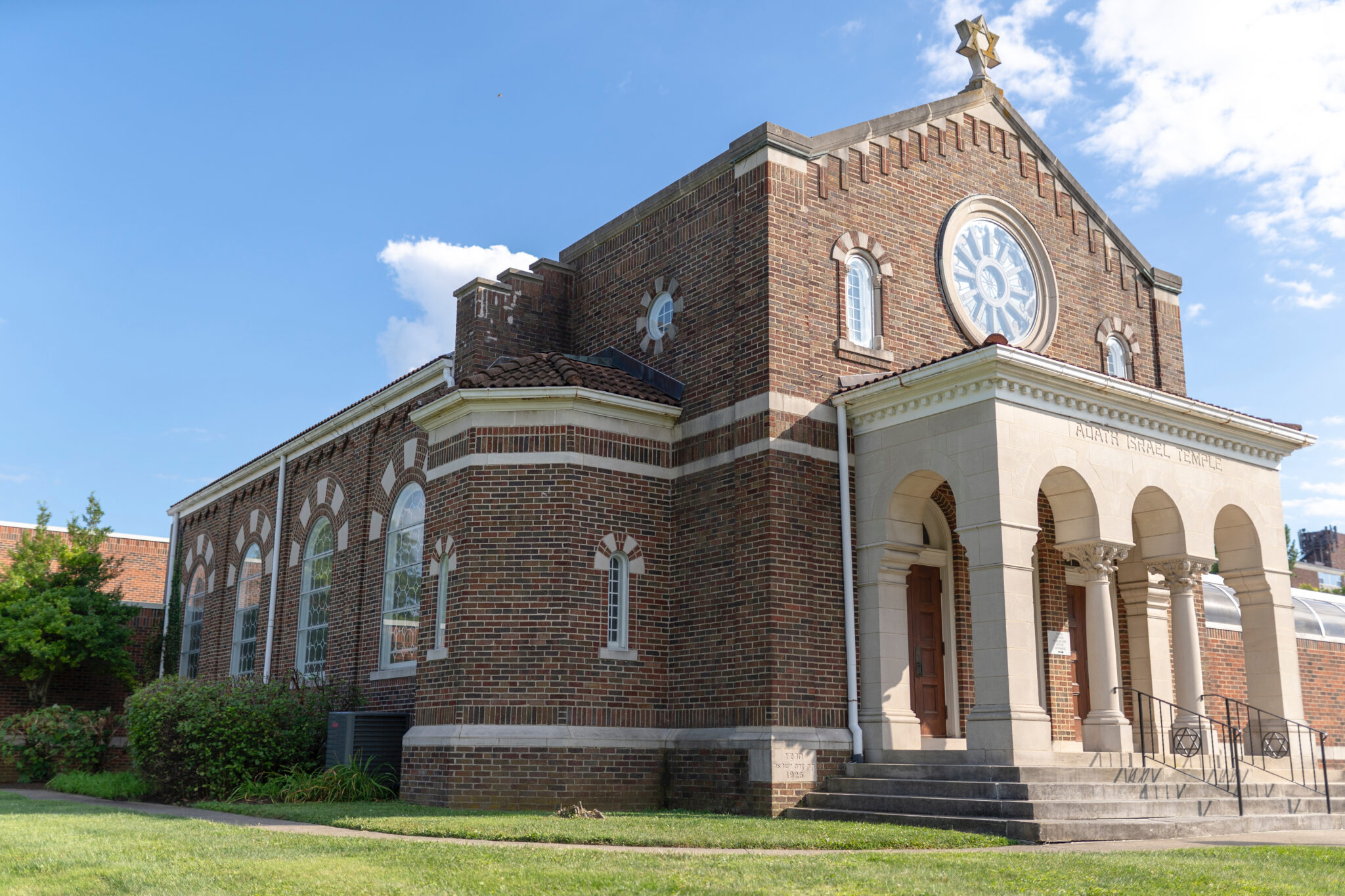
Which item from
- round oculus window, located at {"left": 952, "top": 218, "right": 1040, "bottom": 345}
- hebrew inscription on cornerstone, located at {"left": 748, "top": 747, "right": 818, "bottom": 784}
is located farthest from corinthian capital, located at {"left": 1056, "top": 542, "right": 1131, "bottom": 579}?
round oculus window, located at {"left": 952, "top": 218, "right": 1040, "bottom": 345}

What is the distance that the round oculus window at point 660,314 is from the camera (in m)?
17.5

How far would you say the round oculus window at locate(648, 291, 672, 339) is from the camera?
17531mm

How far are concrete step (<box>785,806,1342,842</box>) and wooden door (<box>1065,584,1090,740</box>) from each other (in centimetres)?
474

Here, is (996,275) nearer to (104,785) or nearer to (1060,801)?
(1060,801)

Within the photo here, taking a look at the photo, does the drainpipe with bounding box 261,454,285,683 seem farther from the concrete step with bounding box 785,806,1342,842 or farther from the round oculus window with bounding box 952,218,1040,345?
the round oculus window with bounding box 952,218,1040,345

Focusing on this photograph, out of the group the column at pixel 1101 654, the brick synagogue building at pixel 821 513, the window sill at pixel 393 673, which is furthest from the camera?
the window sill at pixel 393 673

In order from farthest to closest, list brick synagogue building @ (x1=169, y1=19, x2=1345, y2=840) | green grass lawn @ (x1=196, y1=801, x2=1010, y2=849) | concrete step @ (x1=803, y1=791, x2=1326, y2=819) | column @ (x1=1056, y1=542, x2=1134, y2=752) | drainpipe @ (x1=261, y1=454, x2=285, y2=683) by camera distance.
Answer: drainpipe @ (x1=261, y1=454, x2=285, y2=683)
brick synagogue building @ (x1=169, y1=19, x2=1345, y2=840)
column @ (x1=1056, y1=542, x2=1134, y2=752)
concrete step @ (x1=803, y1=791, x2=1326, y2=819)
green grass lawn @ (x1=196, y1=801, x2=1010, y2=849)

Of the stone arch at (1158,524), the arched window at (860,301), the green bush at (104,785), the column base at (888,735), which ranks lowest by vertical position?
the green bush at (104,785)

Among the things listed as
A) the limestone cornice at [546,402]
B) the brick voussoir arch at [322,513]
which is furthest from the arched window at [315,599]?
the limestone cornice at [546,402]

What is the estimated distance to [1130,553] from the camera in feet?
59.3

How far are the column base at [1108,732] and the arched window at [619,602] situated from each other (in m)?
5.86

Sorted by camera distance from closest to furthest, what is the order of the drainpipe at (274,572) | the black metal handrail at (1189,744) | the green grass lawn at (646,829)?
the green grass lawn at (646,829) < the black metal handrail at (1189,744) < the drainpipe at (274,572)

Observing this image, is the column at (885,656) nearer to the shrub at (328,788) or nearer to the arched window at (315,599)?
the shrub at (328,788)

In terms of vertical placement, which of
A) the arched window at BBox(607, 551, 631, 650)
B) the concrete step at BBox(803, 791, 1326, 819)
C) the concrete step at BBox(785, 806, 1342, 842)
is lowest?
the concrete step at BBox(785, 806, 1342, 842)
